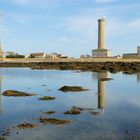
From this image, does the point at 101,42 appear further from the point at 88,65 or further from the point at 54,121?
the point at 54,121

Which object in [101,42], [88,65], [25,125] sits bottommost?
[25,125]

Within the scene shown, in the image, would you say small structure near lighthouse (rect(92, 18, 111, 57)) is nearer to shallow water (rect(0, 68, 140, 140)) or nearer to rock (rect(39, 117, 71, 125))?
shallow water (rect(0, 68, 140, 140))

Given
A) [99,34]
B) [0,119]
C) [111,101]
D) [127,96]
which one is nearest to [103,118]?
[0,119]

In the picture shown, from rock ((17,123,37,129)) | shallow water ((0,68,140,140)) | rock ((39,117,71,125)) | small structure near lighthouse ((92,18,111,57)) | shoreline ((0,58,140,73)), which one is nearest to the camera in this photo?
shallow water ((0,68,140,140))

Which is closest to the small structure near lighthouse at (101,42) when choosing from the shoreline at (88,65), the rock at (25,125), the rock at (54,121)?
the shoreline at (88,65)

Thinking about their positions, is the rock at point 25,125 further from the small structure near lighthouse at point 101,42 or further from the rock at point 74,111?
the small structure near lighthouse at point 101,42

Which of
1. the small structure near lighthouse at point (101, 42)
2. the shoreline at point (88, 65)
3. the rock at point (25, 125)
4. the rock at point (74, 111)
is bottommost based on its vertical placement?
the rock at point (25, 125)

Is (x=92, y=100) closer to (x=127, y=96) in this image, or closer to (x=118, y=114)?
(x=127, y=96)

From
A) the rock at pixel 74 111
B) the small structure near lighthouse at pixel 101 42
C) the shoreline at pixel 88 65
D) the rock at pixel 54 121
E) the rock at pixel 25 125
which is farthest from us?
the small structure near lighthouse at pixel 101 42

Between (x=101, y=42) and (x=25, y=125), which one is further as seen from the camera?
(x=101, y=42)

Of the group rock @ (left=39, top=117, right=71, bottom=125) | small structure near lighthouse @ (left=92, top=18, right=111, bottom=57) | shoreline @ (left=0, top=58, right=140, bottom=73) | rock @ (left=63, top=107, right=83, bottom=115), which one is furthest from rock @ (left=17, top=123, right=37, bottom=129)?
small structure near lighthouse @ (left=92, top=18, right=111, bottom=57)

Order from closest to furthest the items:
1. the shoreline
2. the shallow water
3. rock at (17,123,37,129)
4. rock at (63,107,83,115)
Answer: the shallow water
rock at (17,123,37,129)
rock at (63,107,83,115)
the shoreline

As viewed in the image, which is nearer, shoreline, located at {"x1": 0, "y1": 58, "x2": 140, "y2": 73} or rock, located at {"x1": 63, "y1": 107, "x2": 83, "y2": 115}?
rock, located at {"x1": 63, "y1": 107, "x2": 83, "y2": 115}

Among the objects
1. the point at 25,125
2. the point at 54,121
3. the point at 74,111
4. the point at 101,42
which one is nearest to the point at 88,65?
the point at 101,42
